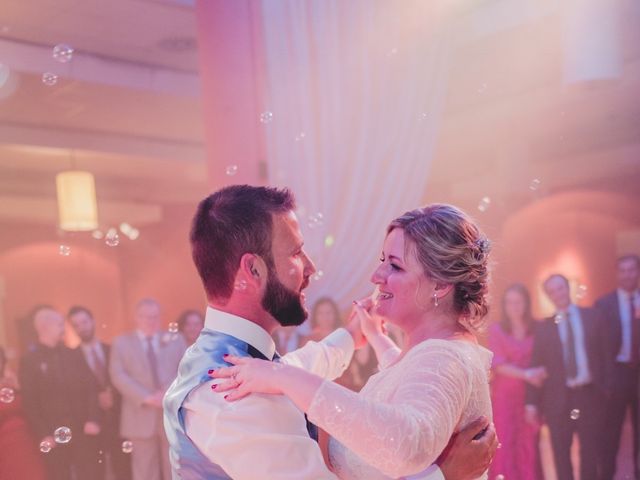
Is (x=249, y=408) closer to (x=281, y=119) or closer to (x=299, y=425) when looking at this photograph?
(x=299, y=425)

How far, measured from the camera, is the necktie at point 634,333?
457 centimetres

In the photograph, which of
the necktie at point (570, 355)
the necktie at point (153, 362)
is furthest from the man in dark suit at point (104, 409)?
the necktie at point (570, 355)

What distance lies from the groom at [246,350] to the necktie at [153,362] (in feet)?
8.46

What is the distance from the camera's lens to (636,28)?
5098 mm

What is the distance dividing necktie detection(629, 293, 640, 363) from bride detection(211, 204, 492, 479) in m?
3.39

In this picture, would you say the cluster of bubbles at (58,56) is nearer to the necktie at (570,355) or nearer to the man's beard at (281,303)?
the man's beard at (281,303)

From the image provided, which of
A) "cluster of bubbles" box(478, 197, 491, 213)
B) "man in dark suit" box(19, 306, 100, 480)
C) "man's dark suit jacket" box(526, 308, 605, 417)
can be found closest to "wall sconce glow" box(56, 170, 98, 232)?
"man in dark suit" box(19, 306, 100, 480)

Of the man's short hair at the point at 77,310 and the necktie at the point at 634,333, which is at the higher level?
the man's short hair at the point at 77,310

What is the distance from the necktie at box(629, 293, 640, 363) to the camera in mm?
4570

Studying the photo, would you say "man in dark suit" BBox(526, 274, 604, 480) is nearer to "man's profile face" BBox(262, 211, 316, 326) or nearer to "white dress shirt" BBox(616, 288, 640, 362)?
"white dress shirt" BBox(616, 288, 640, 362)

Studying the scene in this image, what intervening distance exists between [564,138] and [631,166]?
77 cm

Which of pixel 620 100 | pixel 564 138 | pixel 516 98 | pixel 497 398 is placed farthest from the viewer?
pixel 564 138

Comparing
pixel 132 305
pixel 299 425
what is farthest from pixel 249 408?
pixel 132 305

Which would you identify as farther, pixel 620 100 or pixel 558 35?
pixel 620 100
